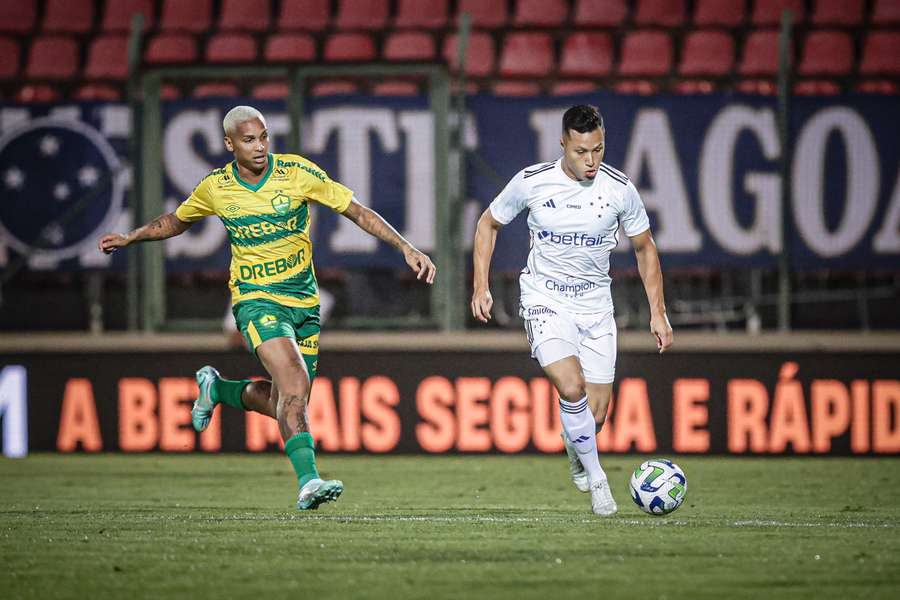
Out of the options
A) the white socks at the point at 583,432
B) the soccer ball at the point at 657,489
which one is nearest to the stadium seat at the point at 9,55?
the white socks at the point at 583,432

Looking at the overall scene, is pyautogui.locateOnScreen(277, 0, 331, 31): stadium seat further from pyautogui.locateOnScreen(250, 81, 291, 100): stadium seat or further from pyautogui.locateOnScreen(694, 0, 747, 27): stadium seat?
pyautogui.locateOnScreen(694, 0, 747, 27): stadium seat

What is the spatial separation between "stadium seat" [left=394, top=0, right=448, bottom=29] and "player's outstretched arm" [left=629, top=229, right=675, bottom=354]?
22.7 ft

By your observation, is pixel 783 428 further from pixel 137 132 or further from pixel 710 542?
pixel 137 132

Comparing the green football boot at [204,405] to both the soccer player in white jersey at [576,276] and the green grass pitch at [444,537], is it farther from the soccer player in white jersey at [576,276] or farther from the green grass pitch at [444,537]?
the soccer player in white jersey at [576,276]

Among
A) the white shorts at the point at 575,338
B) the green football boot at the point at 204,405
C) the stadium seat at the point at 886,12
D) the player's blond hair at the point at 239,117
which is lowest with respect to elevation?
the green football boot at the point at 204,405

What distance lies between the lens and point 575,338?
725cm

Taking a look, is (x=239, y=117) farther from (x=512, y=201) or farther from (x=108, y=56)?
(x=108, y=56)

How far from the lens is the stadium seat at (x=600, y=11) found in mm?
13766

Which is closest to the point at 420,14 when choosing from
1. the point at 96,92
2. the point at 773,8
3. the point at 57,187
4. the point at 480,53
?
the point at 480,53

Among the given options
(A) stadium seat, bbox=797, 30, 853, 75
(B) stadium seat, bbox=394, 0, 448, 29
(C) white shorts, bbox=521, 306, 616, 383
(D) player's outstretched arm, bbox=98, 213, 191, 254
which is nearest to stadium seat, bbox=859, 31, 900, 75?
(A) stadium seat, bbox=797, 30, 853, 75

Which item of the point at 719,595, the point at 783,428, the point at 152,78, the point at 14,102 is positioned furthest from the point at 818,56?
the point at 719,595

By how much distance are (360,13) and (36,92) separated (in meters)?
3.82

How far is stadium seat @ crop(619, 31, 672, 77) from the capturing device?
12.8m

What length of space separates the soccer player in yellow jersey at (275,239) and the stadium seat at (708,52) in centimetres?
585
